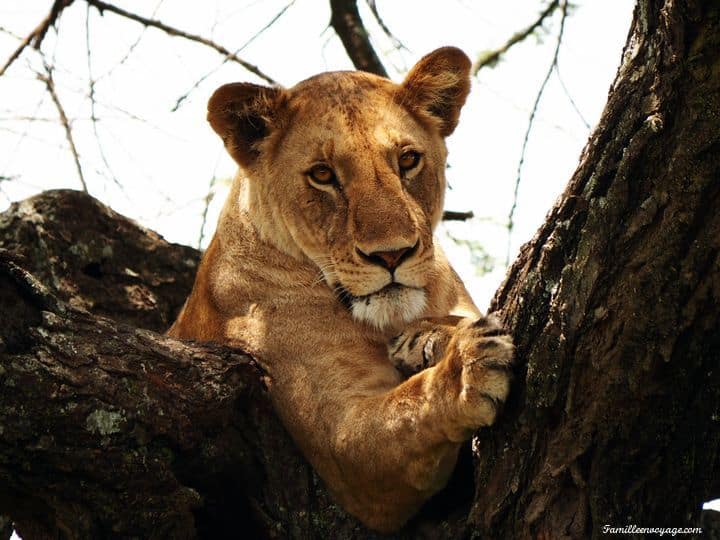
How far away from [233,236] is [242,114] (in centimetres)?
54

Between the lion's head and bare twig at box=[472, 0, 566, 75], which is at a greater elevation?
bare twig at box=[472, 0, 566, 75]

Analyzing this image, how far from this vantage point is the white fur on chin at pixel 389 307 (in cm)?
395

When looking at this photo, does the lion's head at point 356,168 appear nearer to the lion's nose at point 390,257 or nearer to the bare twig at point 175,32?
the lion's nose at point 390,257

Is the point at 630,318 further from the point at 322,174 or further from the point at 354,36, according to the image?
the point at 354,36

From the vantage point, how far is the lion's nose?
3.86 meters

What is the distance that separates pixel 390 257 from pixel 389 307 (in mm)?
211

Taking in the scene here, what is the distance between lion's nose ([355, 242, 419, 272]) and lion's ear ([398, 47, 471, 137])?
91cm

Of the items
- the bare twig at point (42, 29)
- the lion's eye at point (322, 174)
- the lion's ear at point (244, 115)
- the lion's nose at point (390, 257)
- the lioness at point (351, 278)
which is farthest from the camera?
the bare twig at point (42, 29)

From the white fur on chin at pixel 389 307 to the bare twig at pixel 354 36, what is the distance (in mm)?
2320

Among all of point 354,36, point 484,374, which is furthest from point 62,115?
point 484,374

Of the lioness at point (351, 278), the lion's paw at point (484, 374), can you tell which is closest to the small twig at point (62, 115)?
the lioness at point (351, 278)

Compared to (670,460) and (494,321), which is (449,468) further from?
(670,460)

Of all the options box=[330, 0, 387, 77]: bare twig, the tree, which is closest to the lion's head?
the tree

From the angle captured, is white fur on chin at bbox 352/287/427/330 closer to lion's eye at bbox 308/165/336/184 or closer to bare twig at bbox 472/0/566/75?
lion's eye at bbox 308/165/336/184
